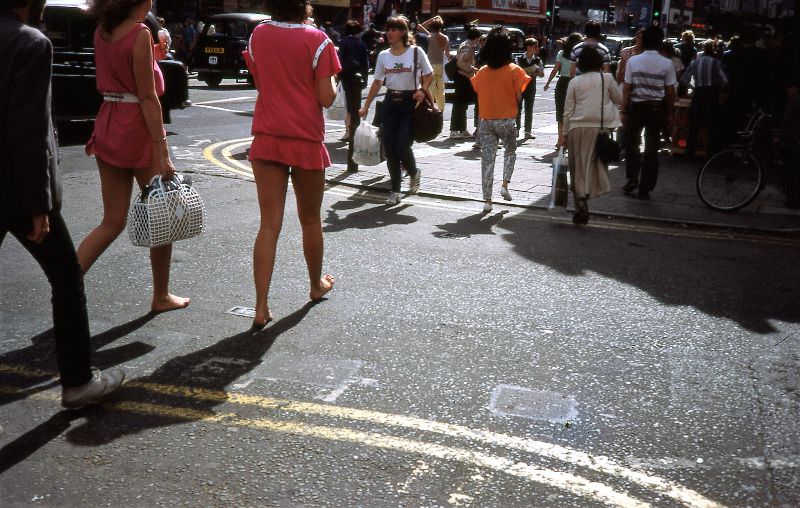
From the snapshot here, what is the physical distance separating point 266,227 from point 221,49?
20.5 m

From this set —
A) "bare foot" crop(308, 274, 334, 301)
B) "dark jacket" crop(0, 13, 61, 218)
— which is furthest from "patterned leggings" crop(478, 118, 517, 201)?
"dark jacket" crop(0, 13, 61, 218)

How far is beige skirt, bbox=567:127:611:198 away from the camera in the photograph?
8.03 metres

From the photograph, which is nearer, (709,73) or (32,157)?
(32,157)

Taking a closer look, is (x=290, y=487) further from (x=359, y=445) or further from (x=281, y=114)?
(x=281, y=114)

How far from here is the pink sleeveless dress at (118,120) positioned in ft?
14.4

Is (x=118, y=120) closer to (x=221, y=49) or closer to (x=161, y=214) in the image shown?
(x=161, y=214)

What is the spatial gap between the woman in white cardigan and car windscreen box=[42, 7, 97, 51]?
7472 millimetres

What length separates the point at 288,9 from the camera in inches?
182

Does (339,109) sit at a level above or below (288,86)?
below

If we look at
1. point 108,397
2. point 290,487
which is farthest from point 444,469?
point 108,397

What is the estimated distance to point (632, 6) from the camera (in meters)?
82.4

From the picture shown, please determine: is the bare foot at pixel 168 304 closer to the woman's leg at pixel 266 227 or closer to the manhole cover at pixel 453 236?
the woman's leg at pixel 266 227

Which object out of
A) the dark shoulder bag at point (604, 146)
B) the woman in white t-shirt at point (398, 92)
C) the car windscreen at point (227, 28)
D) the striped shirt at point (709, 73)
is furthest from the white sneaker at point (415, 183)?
the car windscreen at point (227, 28)

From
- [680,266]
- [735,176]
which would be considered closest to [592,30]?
[735,176]
